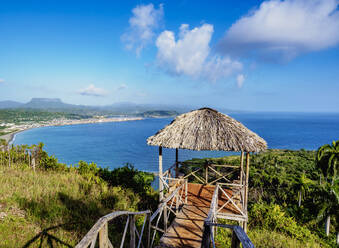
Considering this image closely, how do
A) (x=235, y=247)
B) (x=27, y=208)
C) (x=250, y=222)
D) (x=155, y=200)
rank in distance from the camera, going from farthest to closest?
1. (x=250, y=222)
2. (x=155, y=200)
3. (x=27, y=208)
4. (x=235, y=247)

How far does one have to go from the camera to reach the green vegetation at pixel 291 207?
756 centimetres

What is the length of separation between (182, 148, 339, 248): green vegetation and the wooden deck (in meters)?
1.00

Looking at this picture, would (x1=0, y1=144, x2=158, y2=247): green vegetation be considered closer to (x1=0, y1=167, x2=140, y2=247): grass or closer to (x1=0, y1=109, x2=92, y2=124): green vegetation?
(x1=0, y1=167, x2=140, y2=247): grass

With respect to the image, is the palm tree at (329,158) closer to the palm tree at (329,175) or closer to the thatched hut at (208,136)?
the palm tree at (329,175)

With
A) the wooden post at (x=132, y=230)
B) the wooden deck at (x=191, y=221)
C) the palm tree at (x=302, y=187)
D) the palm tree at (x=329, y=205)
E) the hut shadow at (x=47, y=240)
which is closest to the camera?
the wooden post at (x=132, y=230)

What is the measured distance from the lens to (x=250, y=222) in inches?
Answer: 366

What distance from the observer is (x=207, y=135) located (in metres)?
6.79

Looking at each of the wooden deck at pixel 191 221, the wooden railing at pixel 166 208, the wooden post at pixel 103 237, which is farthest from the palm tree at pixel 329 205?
the wooden post at pixel 103 237

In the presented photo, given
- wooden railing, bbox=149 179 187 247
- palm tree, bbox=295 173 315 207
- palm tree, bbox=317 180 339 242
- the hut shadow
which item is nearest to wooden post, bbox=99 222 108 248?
wooden railing, bbox=149 179 187 247

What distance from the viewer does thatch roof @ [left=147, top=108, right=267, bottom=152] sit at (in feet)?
21.1

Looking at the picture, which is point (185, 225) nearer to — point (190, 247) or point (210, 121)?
point (190, 247)

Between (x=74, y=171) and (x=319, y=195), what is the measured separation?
877 inches

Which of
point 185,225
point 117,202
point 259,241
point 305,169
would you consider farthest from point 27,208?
point 305,169

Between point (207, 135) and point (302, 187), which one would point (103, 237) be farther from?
point (302, 187)
